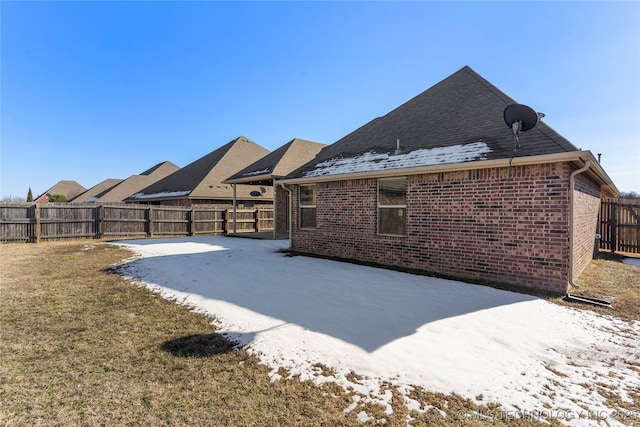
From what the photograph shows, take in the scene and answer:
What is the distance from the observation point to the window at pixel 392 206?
8.27 metres

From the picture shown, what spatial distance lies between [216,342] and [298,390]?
149 centimetres

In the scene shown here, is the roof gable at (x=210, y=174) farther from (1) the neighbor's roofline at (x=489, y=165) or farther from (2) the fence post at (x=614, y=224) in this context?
(2) the fence post at (x=614, y=224)

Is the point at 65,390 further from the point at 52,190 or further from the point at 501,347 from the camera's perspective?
the point at 52,190

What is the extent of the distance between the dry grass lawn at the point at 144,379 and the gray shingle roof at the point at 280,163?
11.3m

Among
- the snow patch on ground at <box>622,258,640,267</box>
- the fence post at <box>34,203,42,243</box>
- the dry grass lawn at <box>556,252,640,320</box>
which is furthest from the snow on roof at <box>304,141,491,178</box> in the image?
the fence post at <box>34,203,42,243</box>

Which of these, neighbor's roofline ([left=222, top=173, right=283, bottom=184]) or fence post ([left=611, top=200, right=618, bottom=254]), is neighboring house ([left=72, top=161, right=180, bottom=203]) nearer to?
neighbor's roofline ([left=222, top=173, right=283, bottom=184])

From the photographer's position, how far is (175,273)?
7.74 m

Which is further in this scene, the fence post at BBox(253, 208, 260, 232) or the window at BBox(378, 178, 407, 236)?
the fence post at BBox(253, 208, 260, 232)

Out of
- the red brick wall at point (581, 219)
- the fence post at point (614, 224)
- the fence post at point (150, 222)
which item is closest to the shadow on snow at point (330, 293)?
the red brick wall at point (581, 219)

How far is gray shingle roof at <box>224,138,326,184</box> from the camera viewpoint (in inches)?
638

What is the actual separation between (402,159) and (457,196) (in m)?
1.88

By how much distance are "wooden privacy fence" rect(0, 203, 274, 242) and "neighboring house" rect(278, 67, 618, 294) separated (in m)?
9.58

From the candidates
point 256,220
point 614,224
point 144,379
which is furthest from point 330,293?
point 256,220

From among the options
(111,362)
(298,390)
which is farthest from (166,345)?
(298,390)
